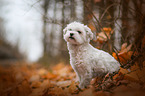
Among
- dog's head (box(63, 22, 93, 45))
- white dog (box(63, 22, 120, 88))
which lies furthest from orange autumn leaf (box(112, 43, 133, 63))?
dog's head (box(63, 22, 93, 45))

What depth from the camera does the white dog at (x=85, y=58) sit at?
2266 mm

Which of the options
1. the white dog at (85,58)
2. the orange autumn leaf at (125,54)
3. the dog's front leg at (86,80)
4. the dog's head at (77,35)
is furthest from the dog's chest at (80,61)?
the orange autumn leaf at (125,54)

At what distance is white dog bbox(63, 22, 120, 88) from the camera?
2266 mm

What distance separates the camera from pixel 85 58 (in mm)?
2299

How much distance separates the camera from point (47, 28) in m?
10.4

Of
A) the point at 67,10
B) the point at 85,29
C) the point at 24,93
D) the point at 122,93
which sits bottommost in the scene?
the point at 24,93

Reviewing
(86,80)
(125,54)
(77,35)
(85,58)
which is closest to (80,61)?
(85,58)

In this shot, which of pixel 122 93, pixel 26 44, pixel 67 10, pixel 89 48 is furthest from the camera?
pixel 26 44

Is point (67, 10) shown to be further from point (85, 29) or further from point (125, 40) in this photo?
point (125, 40)

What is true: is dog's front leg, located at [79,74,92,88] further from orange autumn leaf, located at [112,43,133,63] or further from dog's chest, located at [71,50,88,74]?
orange autumn leaf, located at [112,43,133,63]

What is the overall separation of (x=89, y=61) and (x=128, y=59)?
2.56ft

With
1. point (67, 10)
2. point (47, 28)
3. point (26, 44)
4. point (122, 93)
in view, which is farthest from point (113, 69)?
point (26, 44)

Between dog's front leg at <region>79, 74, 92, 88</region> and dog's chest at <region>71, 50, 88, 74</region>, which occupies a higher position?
dog's chest at <region>71, 50, 88, 74</region>

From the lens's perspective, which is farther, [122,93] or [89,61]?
[89,61]
